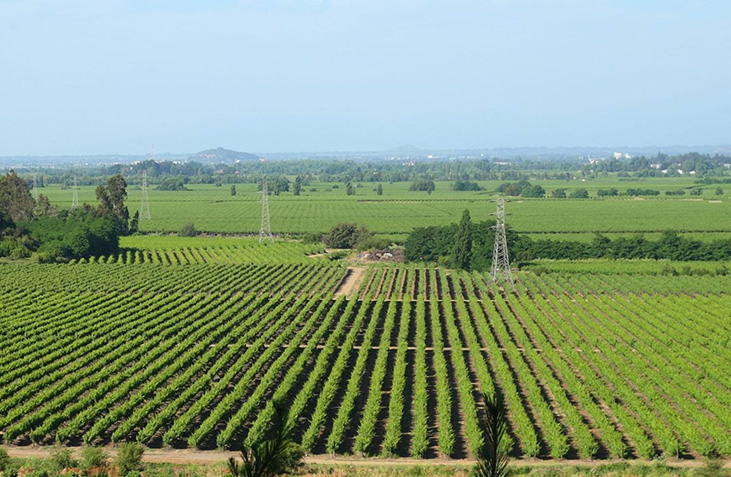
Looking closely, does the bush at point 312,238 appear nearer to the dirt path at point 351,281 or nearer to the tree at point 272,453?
the dirt path at point 351,281

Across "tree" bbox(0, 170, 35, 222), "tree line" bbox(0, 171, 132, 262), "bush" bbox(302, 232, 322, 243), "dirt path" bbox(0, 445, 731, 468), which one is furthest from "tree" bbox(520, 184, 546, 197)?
"dirt path" bbox(0, 445, 731, 468)

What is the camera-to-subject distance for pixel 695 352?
1312 inches

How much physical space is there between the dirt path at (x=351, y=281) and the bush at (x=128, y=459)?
96.2ft

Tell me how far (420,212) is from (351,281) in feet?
203

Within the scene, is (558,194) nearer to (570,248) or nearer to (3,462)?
(570,248)

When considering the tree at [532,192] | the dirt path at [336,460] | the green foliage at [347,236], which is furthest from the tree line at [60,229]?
the tree at [532,192]

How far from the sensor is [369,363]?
106 ft

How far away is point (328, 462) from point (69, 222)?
2404 inches

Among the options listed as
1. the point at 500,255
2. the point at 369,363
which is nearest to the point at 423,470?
the point at 369,363

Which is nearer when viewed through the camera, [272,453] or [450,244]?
[272,453]

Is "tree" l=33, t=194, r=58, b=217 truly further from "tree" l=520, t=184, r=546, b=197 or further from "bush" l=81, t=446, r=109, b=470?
"tree" l=520, t=184, r=546, b=197

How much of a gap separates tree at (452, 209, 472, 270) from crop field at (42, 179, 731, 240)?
995 inches

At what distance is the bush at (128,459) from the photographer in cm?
1920

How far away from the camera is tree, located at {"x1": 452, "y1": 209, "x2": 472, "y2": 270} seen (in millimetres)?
61375
